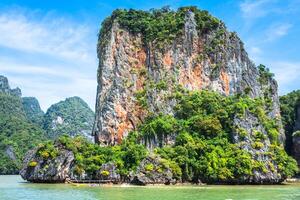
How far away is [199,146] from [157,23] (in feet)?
57.9

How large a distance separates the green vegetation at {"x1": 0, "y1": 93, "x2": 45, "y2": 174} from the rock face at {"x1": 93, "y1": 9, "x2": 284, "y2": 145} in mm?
31051

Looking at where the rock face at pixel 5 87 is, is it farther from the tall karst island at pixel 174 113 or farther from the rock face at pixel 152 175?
the rock face at pixel 152 175

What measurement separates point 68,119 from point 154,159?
3044 inches

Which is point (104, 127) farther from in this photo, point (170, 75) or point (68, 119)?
point (68, 119)

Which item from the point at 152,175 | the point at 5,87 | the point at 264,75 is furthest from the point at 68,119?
the point at 152,175

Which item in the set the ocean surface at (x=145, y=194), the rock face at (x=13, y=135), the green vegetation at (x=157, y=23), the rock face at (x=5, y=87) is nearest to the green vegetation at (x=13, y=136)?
the rock face at (x=13, y=135)

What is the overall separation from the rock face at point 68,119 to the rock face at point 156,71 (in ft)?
181

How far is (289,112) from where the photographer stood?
59.5 meters

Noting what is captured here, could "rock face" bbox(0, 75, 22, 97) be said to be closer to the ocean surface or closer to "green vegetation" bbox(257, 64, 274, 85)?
"green vegetation" bbox(257, 64, 274, 85)

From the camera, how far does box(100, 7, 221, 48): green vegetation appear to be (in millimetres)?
52344

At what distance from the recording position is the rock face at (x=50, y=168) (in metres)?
41.7

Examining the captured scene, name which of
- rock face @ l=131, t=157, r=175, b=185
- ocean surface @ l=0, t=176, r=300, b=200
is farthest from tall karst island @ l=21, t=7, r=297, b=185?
ocean surface @ l=0, t=176, r=300, b=200

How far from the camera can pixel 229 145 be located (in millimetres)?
43219

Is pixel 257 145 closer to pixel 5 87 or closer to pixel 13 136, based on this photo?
pixel 13 136
